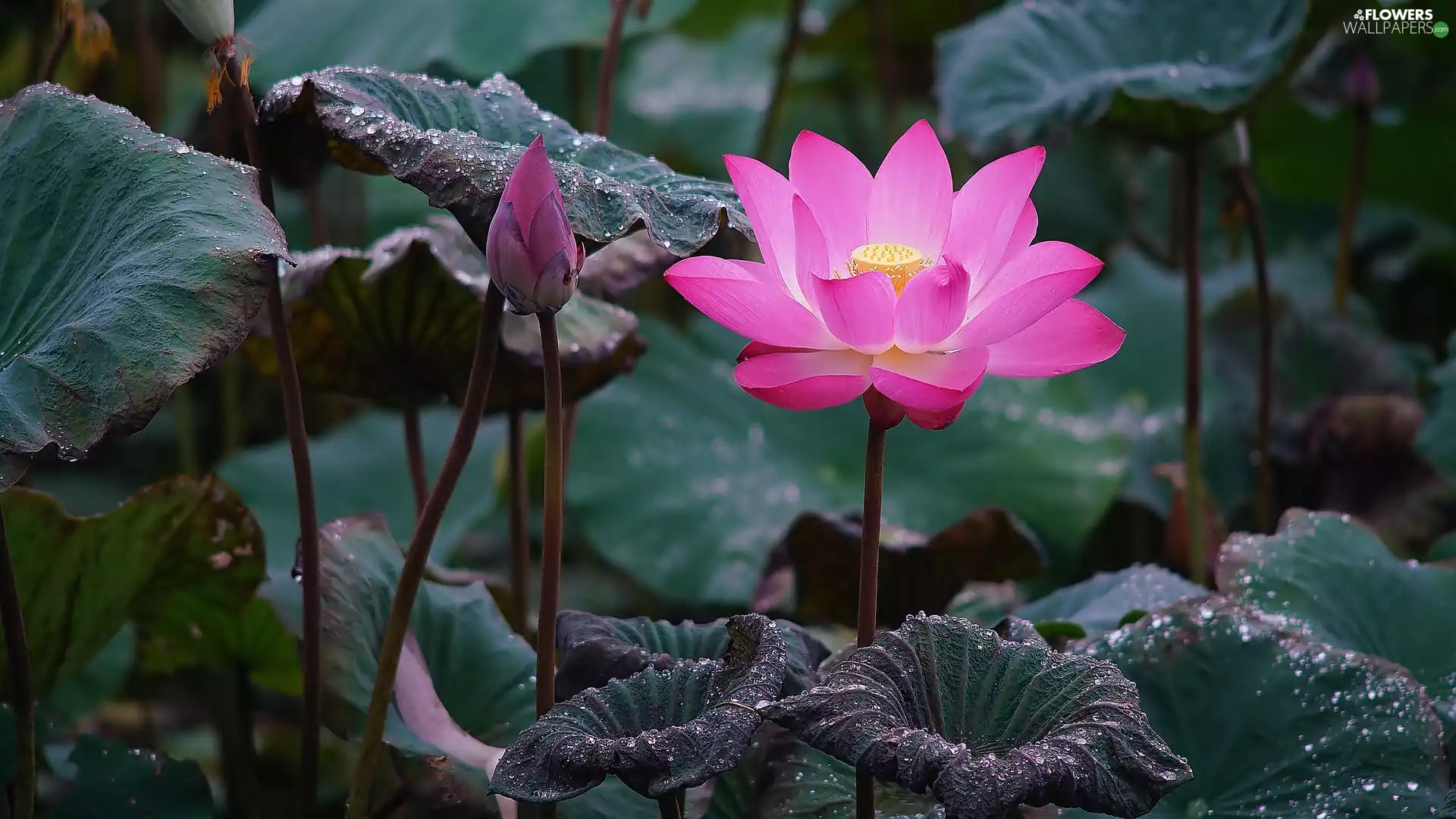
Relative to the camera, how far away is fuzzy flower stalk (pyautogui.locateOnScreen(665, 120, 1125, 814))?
546 millimetres

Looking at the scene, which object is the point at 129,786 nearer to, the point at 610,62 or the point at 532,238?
the point at 532,238

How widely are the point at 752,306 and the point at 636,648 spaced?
9.0 inches

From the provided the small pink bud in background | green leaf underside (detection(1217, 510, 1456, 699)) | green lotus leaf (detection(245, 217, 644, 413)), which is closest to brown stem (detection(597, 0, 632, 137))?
green lotus leaf (detection(245, 217, 644, 413))

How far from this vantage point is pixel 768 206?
0.61 meters

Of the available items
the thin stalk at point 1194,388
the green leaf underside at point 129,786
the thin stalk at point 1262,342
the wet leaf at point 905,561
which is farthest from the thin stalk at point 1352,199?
the green leaf underside at point 129,786

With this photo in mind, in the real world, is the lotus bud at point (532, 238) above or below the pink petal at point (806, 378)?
above

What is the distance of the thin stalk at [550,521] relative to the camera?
60 cm

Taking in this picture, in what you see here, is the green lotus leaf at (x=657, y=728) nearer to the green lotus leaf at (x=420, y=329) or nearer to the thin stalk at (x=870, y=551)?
the thin stalk at (x=870, y=551)

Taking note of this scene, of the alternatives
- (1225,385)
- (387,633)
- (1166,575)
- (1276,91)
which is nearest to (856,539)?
(1166,575)

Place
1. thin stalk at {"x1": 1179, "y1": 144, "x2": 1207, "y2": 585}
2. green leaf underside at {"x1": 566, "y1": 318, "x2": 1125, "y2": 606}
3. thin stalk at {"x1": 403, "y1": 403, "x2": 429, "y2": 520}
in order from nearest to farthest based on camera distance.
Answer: thin stalk at {"x1": 403, "y1": 403, "x2": 429, "y2": 520}
thin stalk at {"x1": 1179, "y1": 144, "x2": 1207, "y2": 585}
green leaf underside at {"x1": 566, "y1": 318, "x2": 1125, "y2": 606}

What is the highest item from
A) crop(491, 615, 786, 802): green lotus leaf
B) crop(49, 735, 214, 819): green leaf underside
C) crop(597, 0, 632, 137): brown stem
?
crop(597, 0, 632, 137): brown stem

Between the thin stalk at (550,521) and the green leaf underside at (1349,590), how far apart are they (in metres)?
0.53

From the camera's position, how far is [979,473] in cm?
154

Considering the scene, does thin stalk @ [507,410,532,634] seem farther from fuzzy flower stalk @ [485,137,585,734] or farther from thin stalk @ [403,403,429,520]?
fuzzy flower stalk @ [485,137,585,734]
